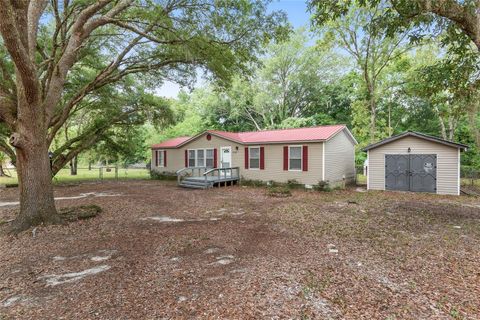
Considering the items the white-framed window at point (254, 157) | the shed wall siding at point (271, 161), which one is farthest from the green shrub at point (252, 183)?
the white-framed window at point (254, 157)

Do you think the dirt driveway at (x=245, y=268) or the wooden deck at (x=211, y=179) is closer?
the dirt driveway at (x=245, y=268)

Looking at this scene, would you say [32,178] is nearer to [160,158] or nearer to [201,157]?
[201,157]

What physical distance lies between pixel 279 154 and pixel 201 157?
18.4 ft

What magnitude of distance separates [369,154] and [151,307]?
13072 mm

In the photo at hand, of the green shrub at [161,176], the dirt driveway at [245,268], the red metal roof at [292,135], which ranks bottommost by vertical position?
the dirt driveway at [245,268]

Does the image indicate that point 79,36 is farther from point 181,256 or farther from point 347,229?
point 347,229

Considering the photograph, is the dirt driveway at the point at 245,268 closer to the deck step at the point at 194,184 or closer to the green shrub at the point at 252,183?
the deck step at the point at 194,184

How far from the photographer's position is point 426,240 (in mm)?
5184

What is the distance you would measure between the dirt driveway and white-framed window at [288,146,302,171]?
21.4ft

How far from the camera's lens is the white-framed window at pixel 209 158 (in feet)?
54.6

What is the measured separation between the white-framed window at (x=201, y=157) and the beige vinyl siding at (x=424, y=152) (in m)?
9.30

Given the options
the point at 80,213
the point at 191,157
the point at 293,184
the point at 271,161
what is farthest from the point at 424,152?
the point at 80,213

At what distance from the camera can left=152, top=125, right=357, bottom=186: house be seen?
43.3 feet

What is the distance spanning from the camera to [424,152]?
1192 centimetres
